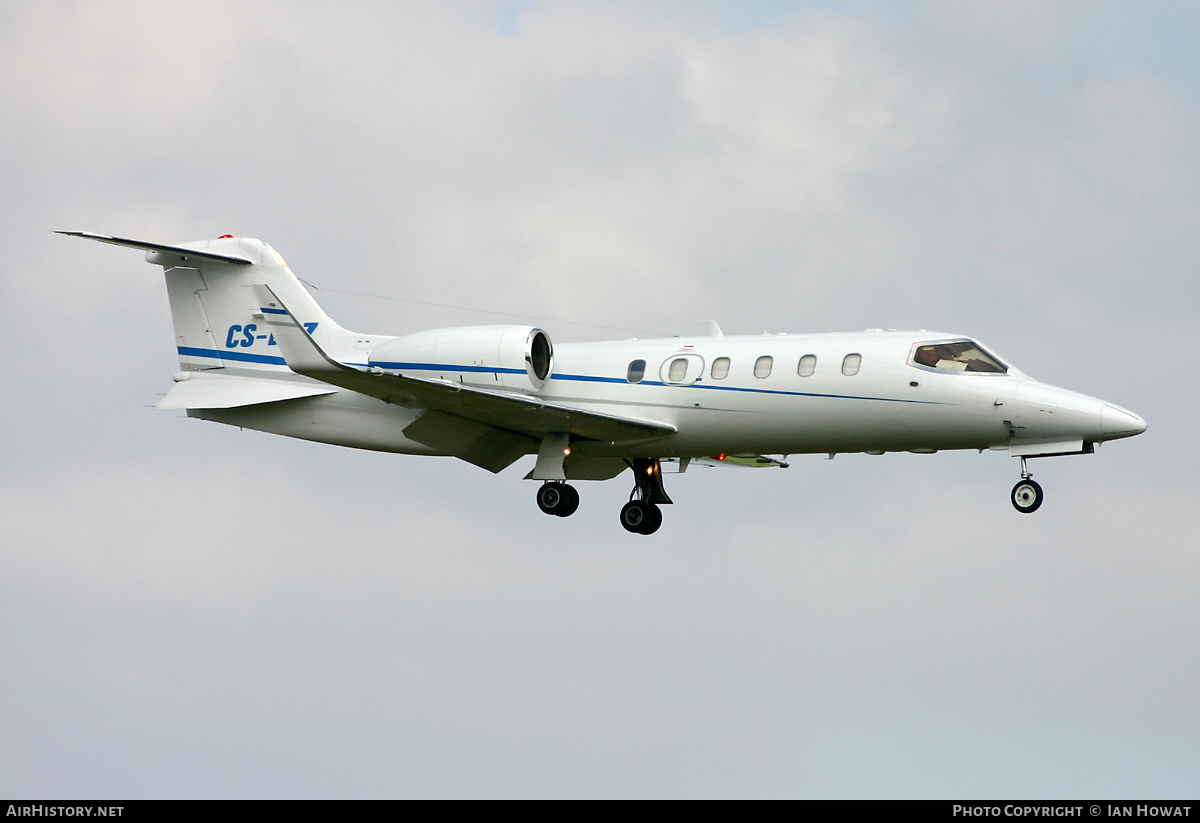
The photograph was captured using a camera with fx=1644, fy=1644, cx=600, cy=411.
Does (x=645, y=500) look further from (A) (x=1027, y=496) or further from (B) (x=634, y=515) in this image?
(A) (x=1027, y=496)

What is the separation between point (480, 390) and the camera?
26.7 meters

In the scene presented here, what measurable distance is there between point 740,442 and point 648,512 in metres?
3.47

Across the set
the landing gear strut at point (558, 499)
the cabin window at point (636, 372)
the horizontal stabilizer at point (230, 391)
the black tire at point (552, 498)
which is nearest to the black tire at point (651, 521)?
the landing gear strut at point (558, 499)

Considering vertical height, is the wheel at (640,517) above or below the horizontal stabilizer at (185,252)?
below

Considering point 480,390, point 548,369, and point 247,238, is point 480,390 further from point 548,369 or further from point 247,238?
point 247,238

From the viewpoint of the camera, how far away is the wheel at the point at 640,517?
29453 mm

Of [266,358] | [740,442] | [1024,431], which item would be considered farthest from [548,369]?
[1024,431]

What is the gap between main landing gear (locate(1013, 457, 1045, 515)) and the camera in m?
Result: 24.9

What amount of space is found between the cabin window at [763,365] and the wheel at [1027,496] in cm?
426

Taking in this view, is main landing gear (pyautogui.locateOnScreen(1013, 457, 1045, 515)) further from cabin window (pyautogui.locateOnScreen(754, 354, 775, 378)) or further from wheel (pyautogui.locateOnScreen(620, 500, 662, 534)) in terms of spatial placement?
wheel (pyautogui.locateOnScreen(620, 500, 662, 534))

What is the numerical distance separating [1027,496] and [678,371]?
19.3ft

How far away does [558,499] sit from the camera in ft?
91.9

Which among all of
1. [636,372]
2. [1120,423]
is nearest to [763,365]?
[636,372]

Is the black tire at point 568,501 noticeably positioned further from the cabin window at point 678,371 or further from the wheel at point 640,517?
the cabin window at point 678,371
